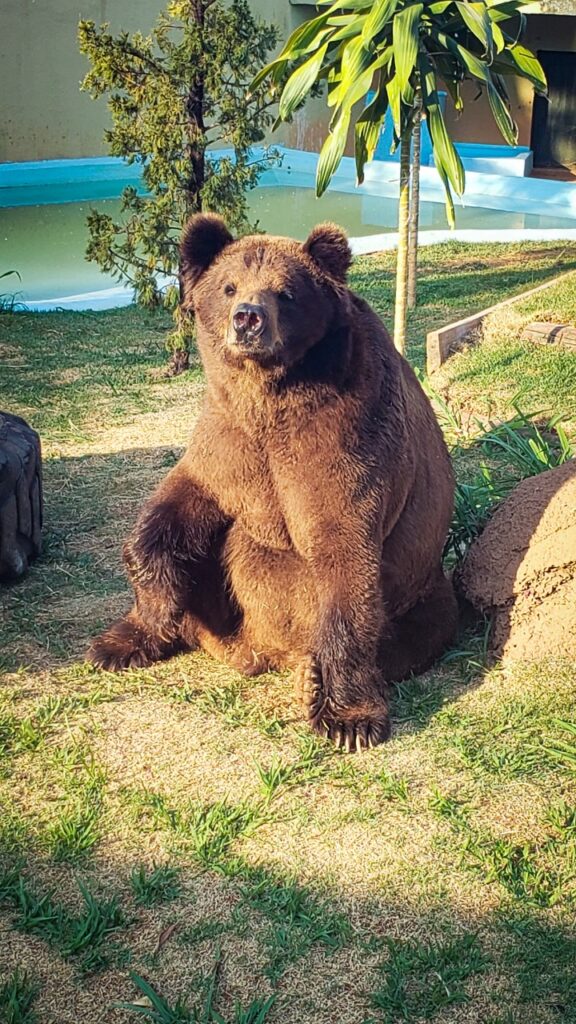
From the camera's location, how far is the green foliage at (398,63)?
5.76 m

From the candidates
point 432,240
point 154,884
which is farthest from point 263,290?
point 432,240

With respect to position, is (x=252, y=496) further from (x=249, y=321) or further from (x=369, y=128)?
(x=369, y=128)

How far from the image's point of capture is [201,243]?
3.78 meters

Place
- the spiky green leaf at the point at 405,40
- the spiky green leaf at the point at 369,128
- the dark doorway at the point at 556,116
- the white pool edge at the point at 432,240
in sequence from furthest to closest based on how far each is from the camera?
the dark doorway at the point at 556,116, the white pool edge at the point at 432,240, the spiky green leaf at the point at 369,128, the spiky green leaf at the point at 405,40

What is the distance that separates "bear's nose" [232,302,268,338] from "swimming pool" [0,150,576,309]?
849 cm

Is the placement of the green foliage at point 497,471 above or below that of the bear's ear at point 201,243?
below

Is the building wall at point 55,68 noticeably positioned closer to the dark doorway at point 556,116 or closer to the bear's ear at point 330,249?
the dark doorway at point 556,116

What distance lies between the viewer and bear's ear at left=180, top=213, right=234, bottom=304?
376 cm

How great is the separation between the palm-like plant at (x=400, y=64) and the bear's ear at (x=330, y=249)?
2244 millimetres

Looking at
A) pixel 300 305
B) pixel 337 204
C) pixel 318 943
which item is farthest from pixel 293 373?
pixel 337 204

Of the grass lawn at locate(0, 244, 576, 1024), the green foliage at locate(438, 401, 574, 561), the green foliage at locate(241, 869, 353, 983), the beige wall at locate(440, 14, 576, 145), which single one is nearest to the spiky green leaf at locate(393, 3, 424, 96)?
the green foliage at locate(438, 401, 574, 561)

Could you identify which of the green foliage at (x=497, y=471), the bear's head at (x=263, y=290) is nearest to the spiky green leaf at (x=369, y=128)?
the green foliage at (x=497, y=471)

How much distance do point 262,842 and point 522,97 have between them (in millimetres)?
21034

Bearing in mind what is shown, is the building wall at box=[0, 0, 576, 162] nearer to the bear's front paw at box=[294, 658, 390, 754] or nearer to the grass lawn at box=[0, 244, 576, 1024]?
the grass lawn at box=[0, 244, 576, 1024]
